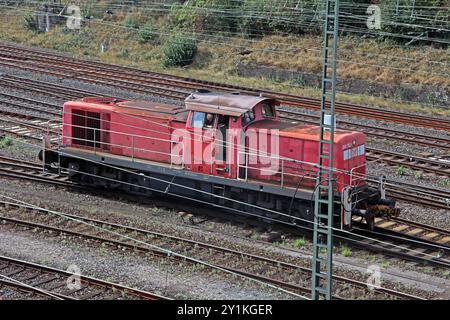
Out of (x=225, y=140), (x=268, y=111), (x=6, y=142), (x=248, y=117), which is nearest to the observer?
(x=248, y=117)

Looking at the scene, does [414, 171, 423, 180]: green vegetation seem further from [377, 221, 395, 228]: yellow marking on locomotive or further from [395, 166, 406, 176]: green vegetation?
[377, 221, 395, 228]: yellow marking on locomotive

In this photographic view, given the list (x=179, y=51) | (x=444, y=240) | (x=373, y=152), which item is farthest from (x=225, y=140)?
(x=179, y=51)

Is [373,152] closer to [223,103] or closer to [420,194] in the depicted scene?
[420,194]

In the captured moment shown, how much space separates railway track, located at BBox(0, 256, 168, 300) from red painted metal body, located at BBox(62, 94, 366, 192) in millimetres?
4783

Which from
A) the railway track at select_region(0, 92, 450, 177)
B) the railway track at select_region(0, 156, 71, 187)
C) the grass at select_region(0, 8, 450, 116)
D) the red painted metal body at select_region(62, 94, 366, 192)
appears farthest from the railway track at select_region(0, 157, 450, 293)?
the grass at select_region(0, 8, 450, 116)

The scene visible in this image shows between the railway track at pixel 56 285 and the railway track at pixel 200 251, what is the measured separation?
48.8 inches

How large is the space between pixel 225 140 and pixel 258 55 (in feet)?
69.3

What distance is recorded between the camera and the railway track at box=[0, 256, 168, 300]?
1374cm

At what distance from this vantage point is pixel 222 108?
17.7 m

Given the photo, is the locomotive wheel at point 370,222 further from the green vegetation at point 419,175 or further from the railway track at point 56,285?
the railway track at point 56,285

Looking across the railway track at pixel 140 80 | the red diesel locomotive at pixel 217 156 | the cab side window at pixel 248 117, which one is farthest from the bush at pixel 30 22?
the cab side window at pixel 248 117

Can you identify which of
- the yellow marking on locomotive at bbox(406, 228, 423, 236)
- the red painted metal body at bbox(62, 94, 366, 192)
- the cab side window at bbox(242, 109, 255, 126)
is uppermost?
the cab side window at bbox(242, 109, 255, 126)

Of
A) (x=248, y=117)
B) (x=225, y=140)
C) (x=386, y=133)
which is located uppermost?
(x=248, y=117)

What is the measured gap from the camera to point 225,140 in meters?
17.8
